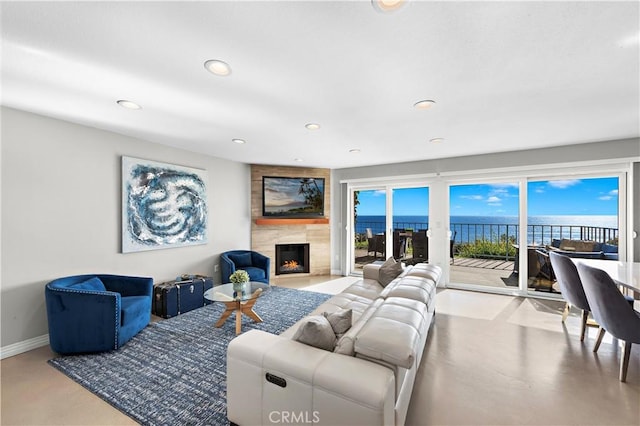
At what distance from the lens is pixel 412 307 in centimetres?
191

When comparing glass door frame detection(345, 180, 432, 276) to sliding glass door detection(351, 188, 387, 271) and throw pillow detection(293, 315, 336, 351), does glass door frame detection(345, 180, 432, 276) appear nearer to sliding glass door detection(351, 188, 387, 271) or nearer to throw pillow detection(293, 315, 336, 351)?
sliding glass door detection(351, 188, 387, 271)

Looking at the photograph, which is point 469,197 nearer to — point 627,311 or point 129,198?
point 627,311

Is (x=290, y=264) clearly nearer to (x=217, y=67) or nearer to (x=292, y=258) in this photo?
(x=292, y=258)

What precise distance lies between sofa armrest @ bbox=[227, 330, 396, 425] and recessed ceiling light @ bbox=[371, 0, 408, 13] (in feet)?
5.85

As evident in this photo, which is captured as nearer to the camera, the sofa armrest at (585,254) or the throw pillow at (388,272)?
the throw pillow at (388,272)

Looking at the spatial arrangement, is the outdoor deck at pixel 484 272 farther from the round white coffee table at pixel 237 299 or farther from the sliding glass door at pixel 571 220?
the round white coffee table at pixel 237 299

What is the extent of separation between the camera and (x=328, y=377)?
1244 millimetres

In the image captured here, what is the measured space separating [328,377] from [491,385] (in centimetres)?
166

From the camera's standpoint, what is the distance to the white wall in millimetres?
2633

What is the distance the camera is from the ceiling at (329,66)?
144cm

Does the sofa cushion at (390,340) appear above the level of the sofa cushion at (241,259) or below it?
above

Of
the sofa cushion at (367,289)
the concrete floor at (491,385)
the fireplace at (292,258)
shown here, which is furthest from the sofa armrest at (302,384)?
the fireplace at (292,258)

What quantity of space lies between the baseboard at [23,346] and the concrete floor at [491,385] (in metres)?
0.10

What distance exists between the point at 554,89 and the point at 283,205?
4.43 meters
